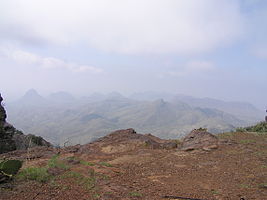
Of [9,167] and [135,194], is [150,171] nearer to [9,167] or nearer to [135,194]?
[135,194]

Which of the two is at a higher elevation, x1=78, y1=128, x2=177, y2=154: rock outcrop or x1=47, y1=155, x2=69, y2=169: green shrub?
x1=78, y1=128, x2=177, y2=154: rock outcrop

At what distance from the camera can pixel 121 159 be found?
1084cm

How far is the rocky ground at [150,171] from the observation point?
6781 millimetres

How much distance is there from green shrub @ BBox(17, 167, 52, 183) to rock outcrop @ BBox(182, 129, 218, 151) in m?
6.89

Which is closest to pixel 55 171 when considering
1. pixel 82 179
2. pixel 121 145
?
pixel 82 179

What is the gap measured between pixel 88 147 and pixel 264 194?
29.1 feet

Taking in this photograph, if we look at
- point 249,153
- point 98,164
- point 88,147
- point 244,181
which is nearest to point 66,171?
point 98,164

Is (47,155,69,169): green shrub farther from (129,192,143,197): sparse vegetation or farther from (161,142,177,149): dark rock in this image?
(161,142,177,149): dark rock

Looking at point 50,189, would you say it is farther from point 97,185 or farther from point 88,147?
point 88,147

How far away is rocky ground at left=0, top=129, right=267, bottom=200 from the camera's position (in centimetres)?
678

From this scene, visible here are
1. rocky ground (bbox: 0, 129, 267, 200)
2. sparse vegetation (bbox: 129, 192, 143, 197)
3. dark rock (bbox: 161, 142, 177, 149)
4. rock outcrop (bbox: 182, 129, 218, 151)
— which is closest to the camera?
sparse vegetation (bbox: 129, 192, 143, 197)

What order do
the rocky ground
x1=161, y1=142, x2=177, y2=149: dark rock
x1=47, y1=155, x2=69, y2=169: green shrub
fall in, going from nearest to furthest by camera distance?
the rocky ground
x1=47, y1=155, x2=69, y2=169: green shrub
x1=161, y1=142, x2=177, y2=149: dark rock

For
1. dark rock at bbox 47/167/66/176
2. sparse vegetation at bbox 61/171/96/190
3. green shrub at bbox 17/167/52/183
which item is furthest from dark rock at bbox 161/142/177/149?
green shrub at bbox 17/167/52/183

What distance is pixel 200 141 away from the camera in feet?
43.5
